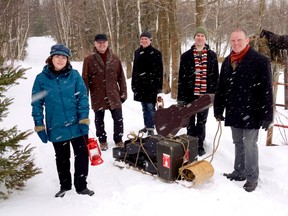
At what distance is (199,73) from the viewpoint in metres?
5.21

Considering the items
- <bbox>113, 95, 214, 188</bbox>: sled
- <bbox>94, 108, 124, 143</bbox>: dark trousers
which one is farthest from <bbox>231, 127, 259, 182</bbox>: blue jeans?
<bbox>94, 108, 124, 143</bbox>: dark trousers

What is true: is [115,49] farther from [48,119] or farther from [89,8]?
[48,119]

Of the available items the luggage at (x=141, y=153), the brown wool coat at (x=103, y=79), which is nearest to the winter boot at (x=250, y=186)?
the luggage at (x=141, y=153)

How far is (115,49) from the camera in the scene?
22219 mm

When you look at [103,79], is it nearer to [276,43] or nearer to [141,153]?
[141,153]

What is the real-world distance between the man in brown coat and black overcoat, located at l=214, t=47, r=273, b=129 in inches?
87.1

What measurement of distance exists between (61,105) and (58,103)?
0.04m

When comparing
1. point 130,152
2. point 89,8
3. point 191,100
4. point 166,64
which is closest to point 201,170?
point 130,152

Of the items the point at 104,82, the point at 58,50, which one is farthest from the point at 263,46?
the point at 58,50

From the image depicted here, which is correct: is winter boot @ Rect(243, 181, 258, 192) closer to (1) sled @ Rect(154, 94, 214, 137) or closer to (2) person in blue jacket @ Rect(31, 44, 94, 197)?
(1) sled @ Rect(154, 94, 214, 137)

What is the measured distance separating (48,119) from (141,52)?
3018 mm

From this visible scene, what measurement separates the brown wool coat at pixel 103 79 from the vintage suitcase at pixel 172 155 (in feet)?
5.49

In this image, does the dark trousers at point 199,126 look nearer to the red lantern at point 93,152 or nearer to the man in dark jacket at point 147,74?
the man in dark jacket at point 147,74

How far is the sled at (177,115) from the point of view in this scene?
483 centimetres
